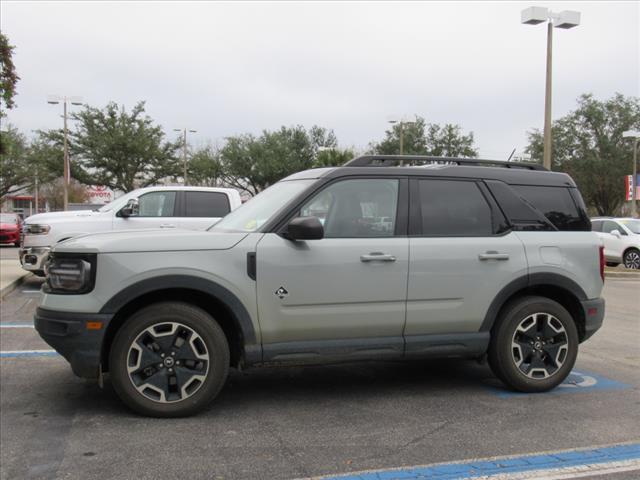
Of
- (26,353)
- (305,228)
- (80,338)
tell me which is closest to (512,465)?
(305,228)

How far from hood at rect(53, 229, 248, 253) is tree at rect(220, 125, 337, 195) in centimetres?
3761

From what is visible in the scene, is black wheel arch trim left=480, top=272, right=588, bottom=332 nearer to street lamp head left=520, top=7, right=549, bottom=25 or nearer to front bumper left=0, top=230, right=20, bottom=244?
street lamp head left=520, top=7, right=549, bottom=25

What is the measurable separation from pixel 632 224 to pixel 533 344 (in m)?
16.1

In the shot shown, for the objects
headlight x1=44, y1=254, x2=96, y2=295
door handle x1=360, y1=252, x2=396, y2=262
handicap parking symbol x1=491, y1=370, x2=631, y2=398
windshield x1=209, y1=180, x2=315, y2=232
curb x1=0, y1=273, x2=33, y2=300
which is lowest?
handicap parking symbol x1=491, y1=370, x2=631, y2=398

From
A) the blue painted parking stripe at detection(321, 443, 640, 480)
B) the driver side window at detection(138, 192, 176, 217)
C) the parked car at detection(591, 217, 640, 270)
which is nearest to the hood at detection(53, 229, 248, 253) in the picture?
the blue painted parking stripe at detection(321, 443, 640, 480)

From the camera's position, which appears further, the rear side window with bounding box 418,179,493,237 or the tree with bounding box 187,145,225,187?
the tree with bounding box 187,145,225,187

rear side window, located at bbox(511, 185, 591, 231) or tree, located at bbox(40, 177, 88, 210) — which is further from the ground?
tree, located at bbox(40, 177, 88, 210)

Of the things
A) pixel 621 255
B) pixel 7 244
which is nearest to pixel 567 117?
pixel 621 255

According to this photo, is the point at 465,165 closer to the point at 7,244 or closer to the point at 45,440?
the point at 45,440

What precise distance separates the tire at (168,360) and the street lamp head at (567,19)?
14.5 metres

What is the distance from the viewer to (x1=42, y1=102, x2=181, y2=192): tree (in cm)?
3659

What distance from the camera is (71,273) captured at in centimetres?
438

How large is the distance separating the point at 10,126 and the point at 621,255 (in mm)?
47809

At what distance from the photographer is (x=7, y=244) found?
27297 millimetres
